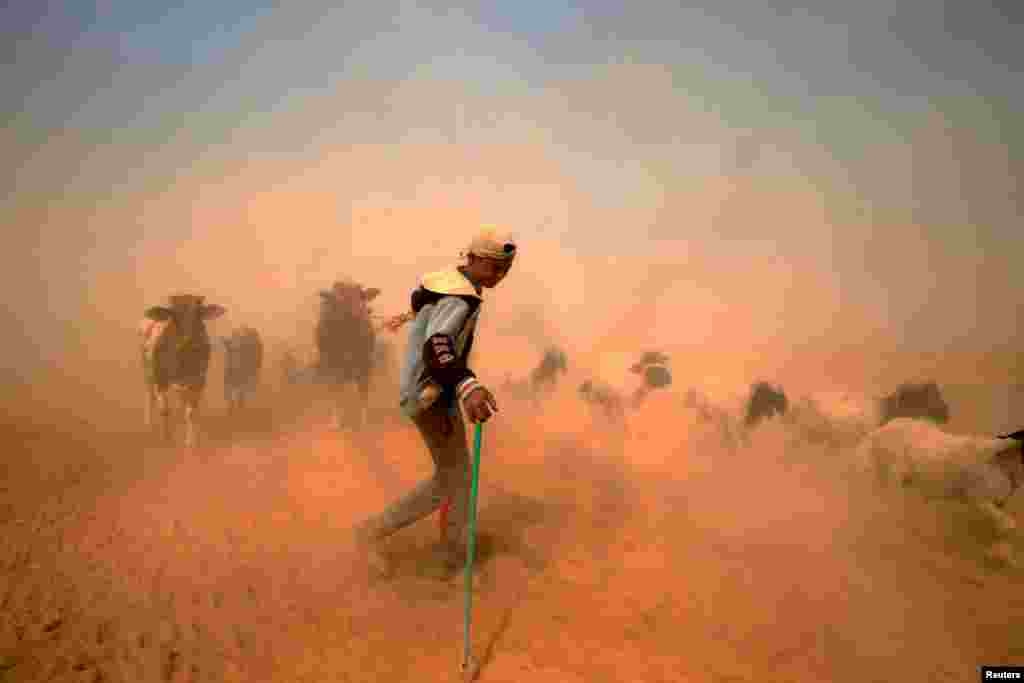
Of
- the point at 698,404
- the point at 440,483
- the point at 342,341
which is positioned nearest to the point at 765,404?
the point at 698,404

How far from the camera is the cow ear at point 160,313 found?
7.42m

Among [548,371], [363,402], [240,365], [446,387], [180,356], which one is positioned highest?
[446,387]

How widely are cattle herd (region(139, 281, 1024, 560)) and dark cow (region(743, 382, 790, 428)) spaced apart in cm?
2

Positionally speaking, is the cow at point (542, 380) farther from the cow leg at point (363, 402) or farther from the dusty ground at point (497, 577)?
the dusty ground at point (497, 577)

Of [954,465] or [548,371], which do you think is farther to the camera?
[548,371]

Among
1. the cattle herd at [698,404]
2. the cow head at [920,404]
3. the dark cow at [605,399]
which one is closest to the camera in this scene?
the cattle herd at [698,404]

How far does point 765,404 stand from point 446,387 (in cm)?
659

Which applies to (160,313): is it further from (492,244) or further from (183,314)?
(492,244)

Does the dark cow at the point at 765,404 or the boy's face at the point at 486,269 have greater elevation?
the boy's face at the point at 486,269

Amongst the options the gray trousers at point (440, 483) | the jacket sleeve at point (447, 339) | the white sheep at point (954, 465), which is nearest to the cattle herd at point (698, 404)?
the white sheep at point (954, 465)

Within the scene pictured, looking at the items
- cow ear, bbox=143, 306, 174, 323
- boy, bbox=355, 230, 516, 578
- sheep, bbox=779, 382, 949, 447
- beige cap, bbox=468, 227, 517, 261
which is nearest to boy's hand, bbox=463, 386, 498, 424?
boy, bbox=355, 230, 516, 578

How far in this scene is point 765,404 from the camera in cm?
829

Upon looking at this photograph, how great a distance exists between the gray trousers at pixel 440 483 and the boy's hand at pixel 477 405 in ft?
2.44

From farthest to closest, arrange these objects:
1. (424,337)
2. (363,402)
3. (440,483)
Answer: (363,402) < (440,483) < (424,337)
